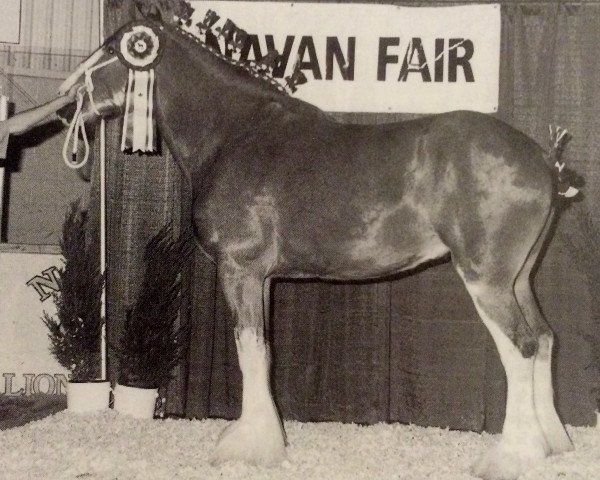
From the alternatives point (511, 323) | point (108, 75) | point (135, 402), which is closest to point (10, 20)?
point (108, 75)

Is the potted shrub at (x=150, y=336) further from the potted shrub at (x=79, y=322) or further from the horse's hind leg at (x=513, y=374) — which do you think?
the horse's hind leg at (x=513, y=374)

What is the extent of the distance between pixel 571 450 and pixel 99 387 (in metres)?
2.53

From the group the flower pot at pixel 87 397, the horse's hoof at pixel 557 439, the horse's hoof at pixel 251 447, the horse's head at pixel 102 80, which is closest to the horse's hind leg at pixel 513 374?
the horse's hoof at pixel 557 439

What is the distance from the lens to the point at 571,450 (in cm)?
287

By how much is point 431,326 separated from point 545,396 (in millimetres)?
931

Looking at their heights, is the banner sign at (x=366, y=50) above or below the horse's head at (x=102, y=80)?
above

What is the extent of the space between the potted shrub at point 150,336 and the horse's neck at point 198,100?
777 millimetres

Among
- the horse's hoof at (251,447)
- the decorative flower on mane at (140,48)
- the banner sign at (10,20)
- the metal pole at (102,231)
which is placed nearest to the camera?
the horse's hoof at (251,447)

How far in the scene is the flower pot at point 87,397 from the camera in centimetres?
364

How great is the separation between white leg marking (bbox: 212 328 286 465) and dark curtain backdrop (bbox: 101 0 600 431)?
88 cm

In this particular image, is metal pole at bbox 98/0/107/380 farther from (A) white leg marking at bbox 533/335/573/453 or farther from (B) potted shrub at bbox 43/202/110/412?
(A) white leg marking at bbox 533/335/573/453

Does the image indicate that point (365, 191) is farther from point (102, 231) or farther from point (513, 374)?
point (102, 231)

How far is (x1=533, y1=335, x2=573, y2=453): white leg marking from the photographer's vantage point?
2.86 m

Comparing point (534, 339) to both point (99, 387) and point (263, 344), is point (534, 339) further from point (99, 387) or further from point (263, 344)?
point (99, 387)
